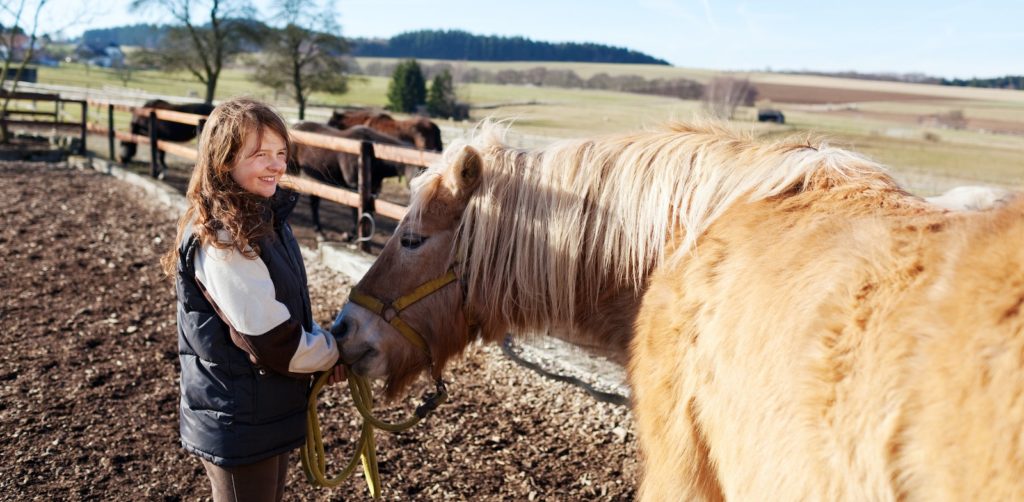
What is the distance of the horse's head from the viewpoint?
2.45 meters

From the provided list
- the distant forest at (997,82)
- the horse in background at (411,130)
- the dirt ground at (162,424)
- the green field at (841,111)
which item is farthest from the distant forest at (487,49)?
the dirt ground at (162,424)

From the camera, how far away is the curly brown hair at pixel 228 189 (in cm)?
210

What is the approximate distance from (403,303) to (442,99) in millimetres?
42381

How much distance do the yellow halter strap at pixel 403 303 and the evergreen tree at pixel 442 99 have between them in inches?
1630

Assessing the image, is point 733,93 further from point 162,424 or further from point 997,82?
point 162,424

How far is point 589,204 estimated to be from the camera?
2383 millimetres

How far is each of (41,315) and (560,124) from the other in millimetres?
36010

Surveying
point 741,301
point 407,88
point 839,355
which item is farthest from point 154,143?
point 407,88

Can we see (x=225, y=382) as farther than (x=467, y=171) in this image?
No

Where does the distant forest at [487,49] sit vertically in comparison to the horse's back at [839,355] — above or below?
above

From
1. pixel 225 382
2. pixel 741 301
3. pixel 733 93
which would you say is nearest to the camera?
pixel 741 301

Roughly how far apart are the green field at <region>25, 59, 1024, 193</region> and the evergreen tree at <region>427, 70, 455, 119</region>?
5.76 feet

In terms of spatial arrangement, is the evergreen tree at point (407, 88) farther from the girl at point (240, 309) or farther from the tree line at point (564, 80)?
the girl at point (240, 309)

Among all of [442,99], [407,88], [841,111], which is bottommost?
[442,99]
